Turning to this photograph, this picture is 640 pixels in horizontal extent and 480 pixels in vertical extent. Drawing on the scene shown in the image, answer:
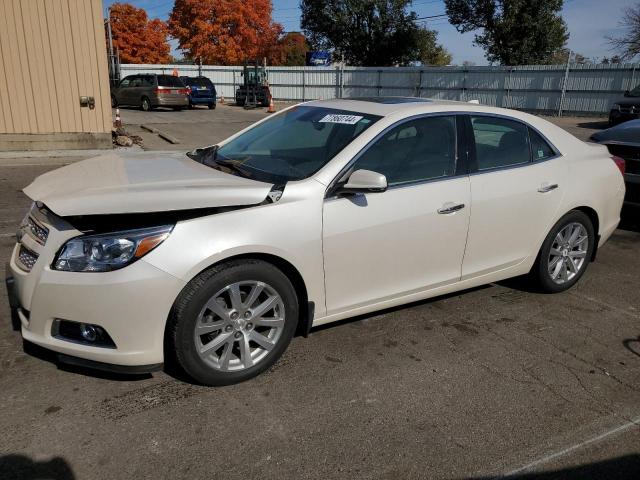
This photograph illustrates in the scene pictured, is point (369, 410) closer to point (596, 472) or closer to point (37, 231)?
point (596, 472)

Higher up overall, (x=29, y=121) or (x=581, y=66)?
(x=581, y=66)

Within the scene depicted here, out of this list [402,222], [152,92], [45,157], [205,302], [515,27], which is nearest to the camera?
[205,302]

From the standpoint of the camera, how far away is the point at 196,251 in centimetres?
278

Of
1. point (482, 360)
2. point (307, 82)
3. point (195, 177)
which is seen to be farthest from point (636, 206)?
point (307, 82)

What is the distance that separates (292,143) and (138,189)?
1362mm

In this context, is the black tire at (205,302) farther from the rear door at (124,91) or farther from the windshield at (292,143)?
the rear door at (124,91)

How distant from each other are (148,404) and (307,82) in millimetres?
33473

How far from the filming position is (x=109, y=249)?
273 cm

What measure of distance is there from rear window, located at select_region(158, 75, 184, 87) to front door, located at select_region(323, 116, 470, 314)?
905 inches

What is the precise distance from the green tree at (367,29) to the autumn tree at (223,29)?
9.85 m

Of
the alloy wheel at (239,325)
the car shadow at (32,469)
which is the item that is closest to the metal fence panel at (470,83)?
the alloy wheel at (239,325)

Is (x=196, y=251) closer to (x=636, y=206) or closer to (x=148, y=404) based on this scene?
(x=148, y=404)

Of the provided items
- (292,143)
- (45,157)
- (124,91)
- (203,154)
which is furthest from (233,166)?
(124,91)

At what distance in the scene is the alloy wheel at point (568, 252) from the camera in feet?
14.8
